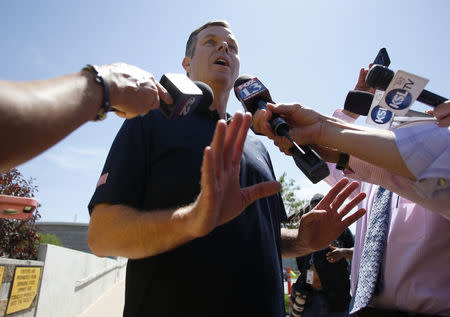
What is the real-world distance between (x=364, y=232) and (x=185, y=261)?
1444mm

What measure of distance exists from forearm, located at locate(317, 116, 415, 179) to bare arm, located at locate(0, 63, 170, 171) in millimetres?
1123

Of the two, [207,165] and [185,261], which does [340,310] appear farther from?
[207,165]

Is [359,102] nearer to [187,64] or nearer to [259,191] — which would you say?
[259,191]

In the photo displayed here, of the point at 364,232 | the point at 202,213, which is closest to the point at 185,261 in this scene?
the point at 202,213

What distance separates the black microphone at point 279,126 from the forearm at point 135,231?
0.66 m

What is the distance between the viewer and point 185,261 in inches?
60.5

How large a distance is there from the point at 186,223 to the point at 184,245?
37cm

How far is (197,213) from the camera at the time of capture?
1204 mm

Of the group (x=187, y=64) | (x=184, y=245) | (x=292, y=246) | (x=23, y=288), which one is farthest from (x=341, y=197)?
(x=23, y=288)

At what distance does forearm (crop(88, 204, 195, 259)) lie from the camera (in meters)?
1.31

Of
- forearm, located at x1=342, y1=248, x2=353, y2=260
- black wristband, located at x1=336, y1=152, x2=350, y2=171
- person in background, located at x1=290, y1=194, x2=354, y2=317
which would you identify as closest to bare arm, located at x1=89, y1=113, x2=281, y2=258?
black wristband, located at x1=336, y1=152, x2=350, y2=171

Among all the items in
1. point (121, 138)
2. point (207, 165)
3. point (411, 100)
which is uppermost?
point (411, 100)

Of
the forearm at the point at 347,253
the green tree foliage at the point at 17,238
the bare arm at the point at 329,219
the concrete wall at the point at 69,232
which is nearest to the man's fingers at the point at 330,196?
the bare arm at the point at 329,219

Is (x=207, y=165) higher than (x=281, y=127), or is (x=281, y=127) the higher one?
(x=281, y=127)
